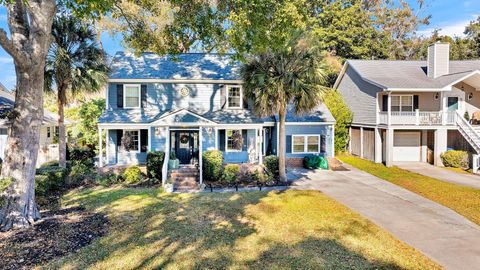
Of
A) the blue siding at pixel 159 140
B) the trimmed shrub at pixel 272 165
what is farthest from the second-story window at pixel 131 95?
the trimmed shrub at pixel 272 165

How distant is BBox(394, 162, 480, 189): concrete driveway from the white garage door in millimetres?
928

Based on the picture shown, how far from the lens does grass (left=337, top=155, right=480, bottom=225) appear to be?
11328 millimetres

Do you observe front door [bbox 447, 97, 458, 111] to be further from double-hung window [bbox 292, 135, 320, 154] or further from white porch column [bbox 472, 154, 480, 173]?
double-hung window [bbox 292, 135, 320, 154]

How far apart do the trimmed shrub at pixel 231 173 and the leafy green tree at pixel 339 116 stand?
11893 millimetres

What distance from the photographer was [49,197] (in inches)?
477

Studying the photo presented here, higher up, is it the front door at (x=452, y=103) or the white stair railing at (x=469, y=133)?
the front door at (x=452, y=103)

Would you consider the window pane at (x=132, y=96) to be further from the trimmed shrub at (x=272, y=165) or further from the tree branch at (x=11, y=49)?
the tree branch at (x=11, y=49)

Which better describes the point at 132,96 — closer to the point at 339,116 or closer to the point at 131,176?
the point at 131,176

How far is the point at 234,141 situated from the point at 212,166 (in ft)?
10.0

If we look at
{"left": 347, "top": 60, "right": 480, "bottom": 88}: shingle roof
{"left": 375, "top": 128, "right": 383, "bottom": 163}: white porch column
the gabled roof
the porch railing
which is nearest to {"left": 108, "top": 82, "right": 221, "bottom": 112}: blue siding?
the gabled roof

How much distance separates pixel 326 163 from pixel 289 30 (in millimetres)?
11164

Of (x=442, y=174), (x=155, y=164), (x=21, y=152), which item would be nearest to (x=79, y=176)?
(x=155, y=164)

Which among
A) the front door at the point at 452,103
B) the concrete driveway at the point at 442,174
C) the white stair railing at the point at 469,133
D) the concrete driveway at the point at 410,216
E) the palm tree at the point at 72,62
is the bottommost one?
the concrete driveway at the point at 410,216

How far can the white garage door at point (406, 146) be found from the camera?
72.3ft
